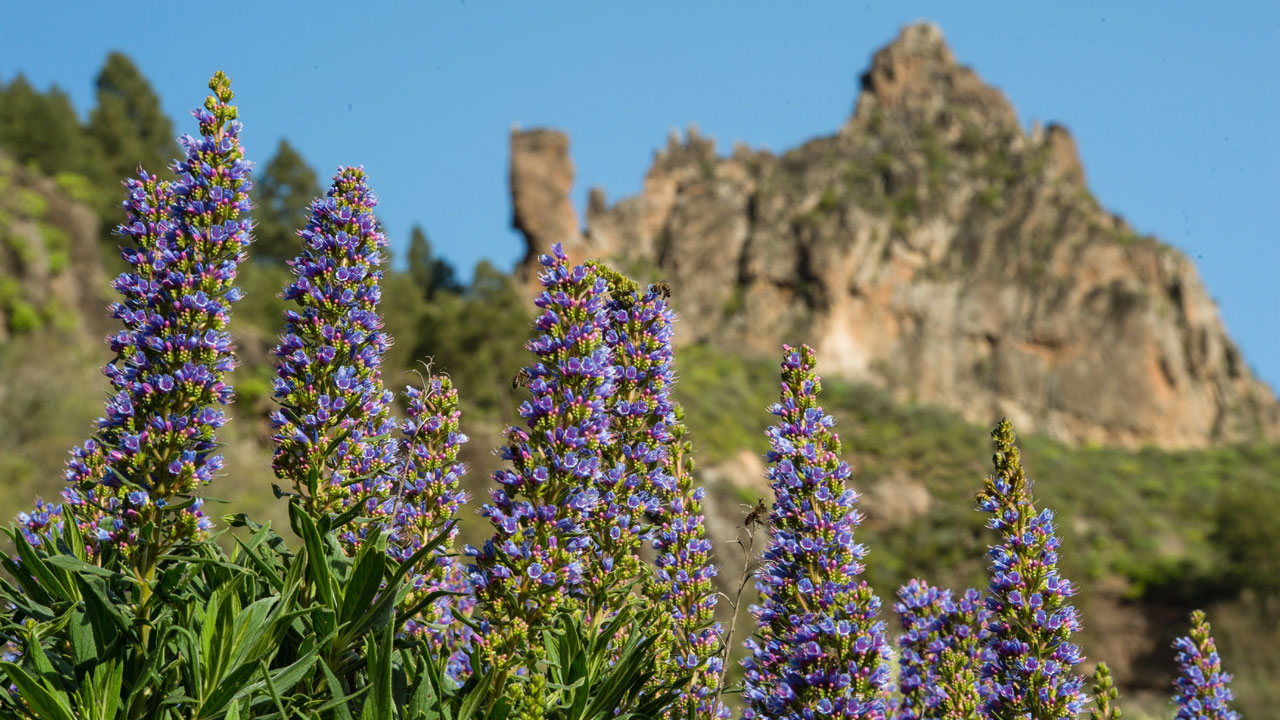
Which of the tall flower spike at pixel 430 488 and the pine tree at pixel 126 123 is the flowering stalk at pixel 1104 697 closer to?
the tall flower spike at pixel 430 488

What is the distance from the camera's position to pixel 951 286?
11688cm

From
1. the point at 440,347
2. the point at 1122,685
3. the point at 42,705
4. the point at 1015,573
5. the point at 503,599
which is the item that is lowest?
the point at 42,705

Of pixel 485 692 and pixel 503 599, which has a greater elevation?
pixel 503 599

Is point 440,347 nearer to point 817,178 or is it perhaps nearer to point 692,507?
point 692,507

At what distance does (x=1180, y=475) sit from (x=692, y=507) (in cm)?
10357

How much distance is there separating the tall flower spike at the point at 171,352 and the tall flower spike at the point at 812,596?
8.80ft

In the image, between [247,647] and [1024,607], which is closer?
[247,647]

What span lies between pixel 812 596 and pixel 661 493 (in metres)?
1.00

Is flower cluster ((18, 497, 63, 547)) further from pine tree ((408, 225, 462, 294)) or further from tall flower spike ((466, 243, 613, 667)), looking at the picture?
pine tree ((408, 225, 462, 294))

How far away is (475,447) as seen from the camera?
46.1 meters

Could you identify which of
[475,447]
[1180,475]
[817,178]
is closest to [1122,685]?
[475,447]

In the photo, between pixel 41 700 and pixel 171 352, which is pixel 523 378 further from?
pixel 41 700


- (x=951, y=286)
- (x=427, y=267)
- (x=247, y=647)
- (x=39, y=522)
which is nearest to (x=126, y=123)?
(x=427, y=267)

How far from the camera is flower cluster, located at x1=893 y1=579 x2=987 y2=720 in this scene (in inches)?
242
